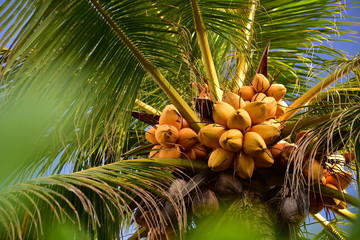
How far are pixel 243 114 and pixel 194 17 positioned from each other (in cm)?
100

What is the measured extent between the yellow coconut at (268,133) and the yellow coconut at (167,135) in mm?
501

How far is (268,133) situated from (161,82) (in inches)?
31.0

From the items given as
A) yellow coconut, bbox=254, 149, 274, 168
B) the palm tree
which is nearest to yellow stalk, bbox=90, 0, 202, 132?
the palm tree

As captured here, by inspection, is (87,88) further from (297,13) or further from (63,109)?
(297,13)

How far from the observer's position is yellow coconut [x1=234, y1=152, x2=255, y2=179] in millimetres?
2533

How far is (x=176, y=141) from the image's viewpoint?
9.17ft

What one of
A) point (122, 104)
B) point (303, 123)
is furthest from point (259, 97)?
point (122, 104)

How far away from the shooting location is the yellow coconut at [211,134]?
103 inches

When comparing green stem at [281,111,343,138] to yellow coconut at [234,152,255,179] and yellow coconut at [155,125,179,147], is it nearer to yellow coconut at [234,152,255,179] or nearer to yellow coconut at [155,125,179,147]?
yellow coconut at [234,152,255,179]

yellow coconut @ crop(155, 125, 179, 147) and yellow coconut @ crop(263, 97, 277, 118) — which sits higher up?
yellow coconut @ crop(155, 125, 179, 147)

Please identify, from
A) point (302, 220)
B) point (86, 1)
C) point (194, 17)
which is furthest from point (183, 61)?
point (302, 220)

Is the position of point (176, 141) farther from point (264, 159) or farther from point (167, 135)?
point (264, 159)

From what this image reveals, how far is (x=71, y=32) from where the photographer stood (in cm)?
286

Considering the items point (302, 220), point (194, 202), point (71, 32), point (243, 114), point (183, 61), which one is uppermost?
point (71, 32)
